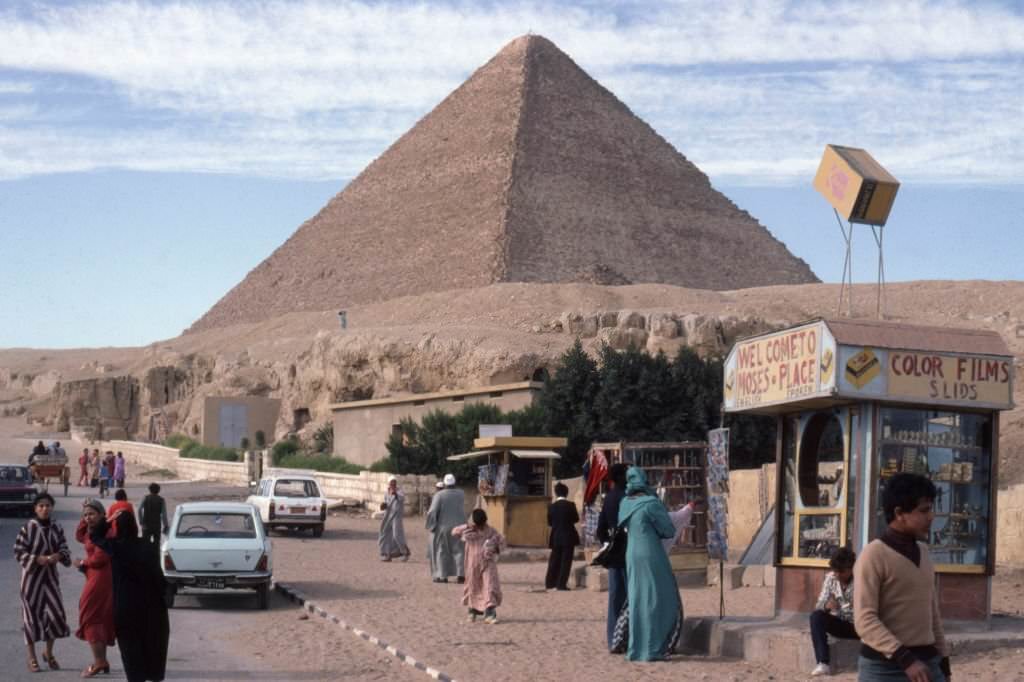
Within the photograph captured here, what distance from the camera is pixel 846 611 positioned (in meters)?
8.84

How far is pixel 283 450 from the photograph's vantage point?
3803 centimetres

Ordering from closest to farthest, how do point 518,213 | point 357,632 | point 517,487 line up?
point 357,632 < point 517,487 < point 518,213

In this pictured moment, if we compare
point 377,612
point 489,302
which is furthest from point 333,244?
point 377,612

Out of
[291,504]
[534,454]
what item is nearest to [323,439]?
[291,504]

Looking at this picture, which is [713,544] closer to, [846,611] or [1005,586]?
[1005,586]

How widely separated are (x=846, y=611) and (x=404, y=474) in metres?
19.6

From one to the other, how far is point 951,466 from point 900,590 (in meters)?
4.62

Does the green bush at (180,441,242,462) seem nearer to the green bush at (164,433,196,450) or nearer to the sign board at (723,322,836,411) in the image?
the green bush at (164,433,196,450)

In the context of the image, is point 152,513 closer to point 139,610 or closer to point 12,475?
point 139,610

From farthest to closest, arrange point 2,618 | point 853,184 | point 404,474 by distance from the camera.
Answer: point 404,474 → point 853,184 → point 2,618

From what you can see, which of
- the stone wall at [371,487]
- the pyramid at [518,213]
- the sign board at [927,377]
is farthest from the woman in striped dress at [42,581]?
the pyramid at [518,213]

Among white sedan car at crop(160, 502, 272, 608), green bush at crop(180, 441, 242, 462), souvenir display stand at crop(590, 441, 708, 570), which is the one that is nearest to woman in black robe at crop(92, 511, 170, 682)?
white sedan car at crop(160, 502, 272, 608)

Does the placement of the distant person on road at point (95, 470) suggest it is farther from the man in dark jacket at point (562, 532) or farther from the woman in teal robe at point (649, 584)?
the woman in teal robe at point (649, 584)

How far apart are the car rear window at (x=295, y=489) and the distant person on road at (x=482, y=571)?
1078cm
